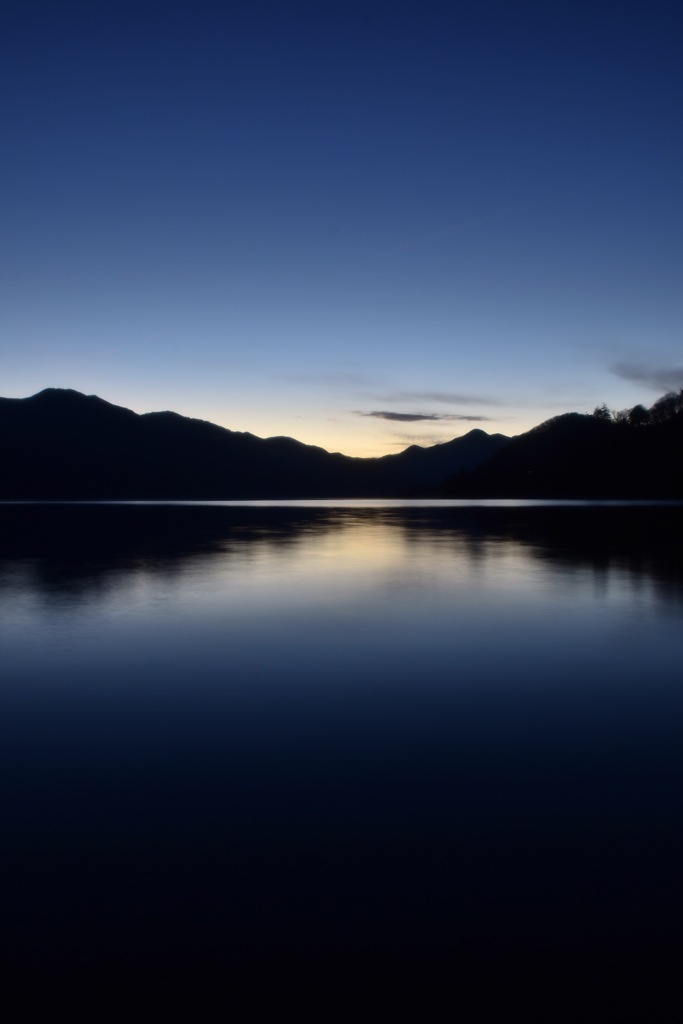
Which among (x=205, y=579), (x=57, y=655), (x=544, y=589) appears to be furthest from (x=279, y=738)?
(x=205, y=579)

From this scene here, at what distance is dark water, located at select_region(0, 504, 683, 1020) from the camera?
3895 millimetres

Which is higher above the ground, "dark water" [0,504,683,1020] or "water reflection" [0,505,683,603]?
"dark water" [0,504,683,1020]

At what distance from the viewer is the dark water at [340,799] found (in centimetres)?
389

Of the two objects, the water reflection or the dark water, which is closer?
the dark water

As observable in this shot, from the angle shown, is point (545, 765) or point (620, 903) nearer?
point (620, 903)

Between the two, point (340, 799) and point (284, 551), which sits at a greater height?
point (340, 799)

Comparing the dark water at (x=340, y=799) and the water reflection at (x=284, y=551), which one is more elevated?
the dark water at (x=340, y=799)

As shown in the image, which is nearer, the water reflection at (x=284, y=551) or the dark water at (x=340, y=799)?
the dark water at (x=340, y=799)

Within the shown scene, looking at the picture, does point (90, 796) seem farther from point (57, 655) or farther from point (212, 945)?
point (57, 655)

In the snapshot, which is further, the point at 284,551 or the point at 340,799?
the point at 284,551

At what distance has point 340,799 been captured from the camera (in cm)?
580

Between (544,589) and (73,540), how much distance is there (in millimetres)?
30820

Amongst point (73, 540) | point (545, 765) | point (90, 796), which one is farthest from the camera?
point (73, 540)

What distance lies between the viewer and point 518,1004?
137 inches
